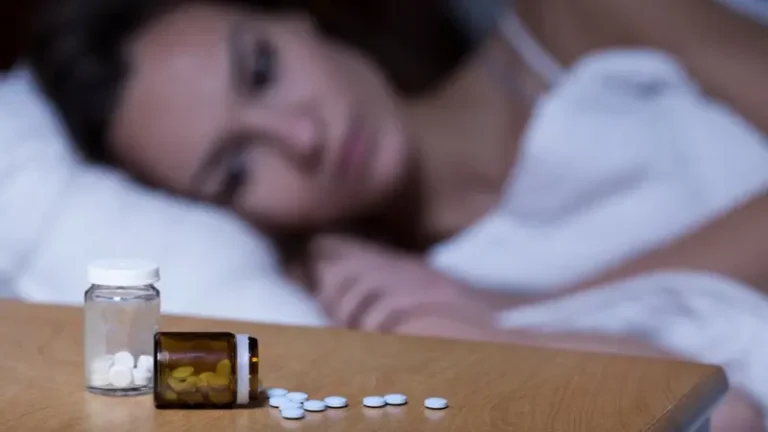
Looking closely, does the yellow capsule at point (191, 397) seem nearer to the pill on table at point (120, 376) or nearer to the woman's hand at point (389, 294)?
the pill on table at point (120, 376)

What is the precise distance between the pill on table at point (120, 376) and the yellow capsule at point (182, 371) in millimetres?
59

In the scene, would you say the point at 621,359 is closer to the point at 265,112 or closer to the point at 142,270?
the point at 142,270

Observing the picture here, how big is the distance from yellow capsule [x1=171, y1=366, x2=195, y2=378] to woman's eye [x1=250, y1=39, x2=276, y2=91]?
0.98 meters

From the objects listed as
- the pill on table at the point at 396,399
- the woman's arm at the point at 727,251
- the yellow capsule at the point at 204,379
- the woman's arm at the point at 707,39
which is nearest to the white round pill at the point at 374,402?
the pill on table at the point at 396,399

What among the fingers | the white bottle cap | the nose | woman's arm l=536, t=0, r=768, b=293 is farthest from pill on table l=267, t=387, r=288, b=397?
the nose

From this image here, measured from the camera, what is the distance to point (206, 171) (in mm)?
1707

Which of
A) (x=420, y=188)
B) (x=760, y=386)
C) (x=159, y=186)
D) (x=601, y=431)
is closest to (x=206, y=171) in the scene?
(x=159, y=186)

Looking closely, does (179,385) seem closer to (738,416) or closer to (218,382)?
(218,382)

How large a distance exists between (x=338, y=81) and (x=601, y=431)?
3.49 feet

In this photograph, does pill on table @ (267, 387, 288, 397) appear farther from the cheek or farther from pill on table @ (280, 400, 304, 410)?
the cheek

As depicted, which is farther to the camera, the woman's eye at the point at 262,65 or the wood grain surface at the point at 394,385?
the woman's eye at the point at 262,65

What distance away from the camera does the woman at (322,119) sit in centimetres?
162

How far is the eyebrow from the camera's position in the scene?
1.71m

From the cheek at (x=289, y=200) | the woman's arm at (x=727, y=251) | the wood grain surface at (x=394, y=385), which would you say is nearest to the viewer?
the wood grain surface at (x=394, y=385)
